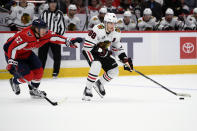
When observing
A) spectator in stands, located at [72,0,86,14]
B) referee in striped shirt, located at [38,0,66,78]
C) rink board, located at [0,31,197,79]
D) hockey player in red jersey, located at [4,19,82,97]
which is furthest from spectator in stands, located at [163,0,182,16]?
hockey player in red jersey, located at [4,19,82,97]

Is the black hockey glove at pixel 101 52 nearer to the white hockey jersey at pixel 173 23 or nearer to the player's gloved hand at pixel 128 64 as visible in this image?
the player's gloved hand at pixel 128 64

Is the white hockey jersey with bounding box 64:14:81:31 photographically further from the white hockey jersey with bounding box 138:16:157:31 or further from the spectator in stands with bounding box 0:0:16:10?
the white hockey jersey with bounding box 138:16:157:31

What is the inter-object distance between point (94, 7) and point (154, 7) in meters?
1.59

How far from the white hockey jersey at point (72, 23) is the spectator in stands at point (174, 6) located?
281 centimetres

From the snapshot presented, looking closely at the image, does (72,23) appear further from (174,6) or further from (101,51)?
(101,51)

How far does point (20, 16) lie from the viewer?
779cm

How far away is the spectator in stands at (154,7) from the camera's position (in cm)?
930

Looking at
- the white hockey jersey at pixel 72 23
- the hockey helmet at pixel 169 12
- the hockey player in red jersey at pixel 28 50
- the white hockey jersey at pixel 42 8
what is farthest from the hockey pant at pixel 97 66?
the hockey helmet at pixel 169 12

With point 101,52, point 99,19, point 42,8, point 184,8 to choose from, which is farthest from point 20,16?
point 184,8

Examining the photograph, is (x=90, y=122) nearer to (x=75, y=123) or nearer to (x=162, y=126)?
(x=75, y=123)

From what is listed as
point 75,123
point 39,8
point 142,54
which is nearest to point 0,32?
point 39,8

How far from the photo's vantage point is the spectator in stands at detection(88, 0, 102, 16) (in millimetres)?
8867

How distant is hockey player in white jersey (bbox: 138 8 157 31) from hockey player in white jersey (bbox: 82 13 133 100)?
391 cm

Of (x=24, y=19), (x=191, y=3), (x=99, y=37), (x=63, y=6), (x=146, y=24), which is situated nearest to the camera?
(x=99, y=37)
